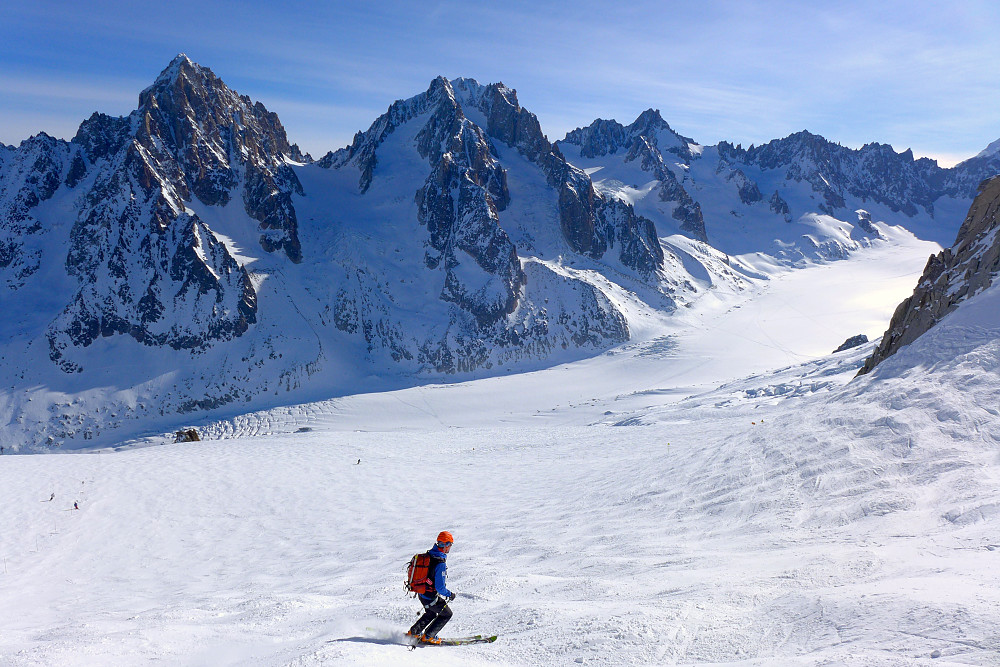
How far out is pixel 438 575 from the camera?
793 centimetres

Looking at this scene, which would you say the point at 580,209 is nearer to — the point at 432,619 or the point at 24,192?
the point at 24,192

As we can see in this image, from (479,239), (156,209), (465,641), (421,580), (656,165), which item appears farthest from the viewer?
(656,165)

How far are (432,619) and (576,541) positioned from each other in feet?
20.1

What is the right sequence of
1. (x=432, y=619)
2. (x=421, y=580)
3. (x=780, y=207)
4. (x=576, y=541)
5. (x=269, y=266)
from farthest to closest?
(x=780, y=207)
(x=269, y=266)
(x=576, y=541)
(x=421, y=580)
(x=432, y=619)

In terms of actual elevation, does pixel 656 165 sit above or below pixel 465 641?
above

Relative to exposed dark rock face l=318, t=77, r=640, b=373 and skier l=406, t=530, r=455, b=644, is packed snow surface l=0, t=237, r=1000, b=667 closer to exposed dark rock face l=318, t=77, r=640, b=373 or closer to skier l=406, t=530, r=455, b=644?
skier l=406, t=530, r=455, b=644

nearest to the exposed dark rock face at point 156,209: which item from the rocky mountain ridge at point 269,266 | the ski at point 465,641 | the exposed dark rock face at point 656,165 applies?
the rocky mountain ridge at point 269,266

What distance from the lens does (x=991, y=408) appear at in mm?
13109

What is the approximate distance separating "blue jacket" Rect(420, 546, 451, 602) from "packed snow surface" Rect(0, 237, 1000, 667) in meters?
0.81

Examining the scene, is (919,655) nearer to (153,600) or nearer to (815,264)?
(153,600)

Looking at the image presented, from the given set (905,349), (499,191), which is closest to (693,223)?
(499,191)

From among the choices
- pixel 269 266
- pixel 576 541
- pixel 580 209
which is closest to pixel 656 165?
pixel 580 209

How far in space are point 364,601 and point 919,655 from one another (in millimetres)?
8398

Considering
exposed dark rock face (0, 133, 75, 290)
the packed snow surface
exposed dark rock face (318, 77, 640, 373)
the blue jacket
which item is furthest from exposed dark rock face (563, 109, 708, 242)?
the blue jacket
